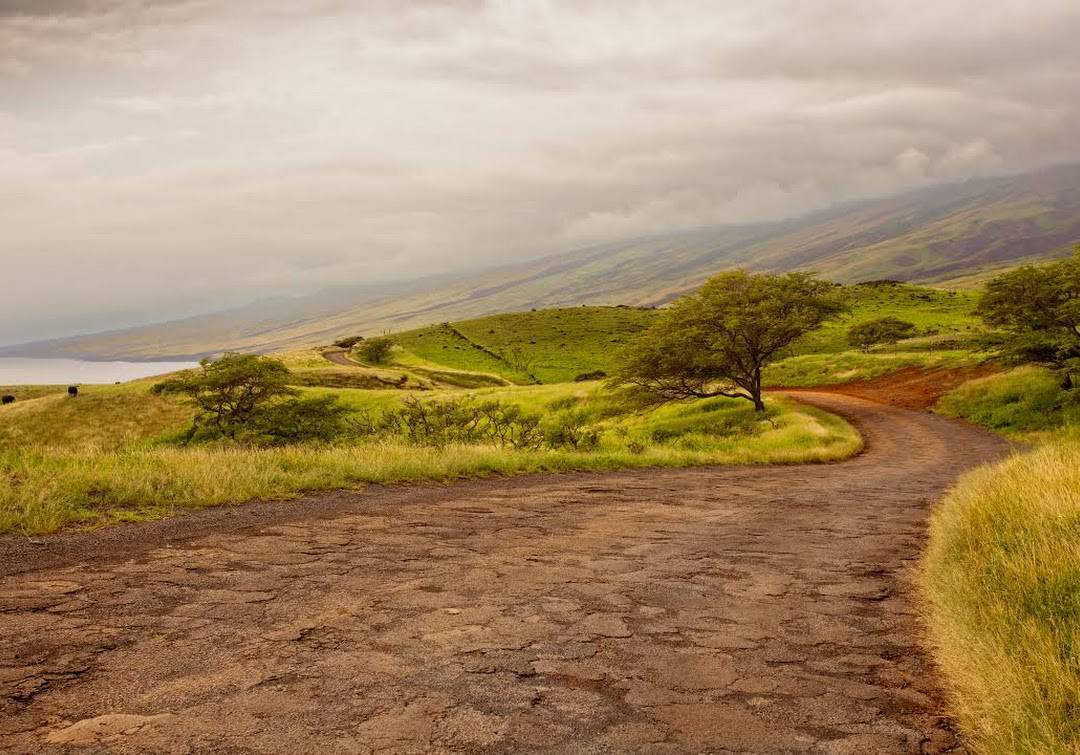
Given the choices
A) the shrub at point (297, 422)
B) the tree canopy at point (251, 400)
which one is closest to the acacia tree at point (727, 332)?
the shrub at point (297, 422)


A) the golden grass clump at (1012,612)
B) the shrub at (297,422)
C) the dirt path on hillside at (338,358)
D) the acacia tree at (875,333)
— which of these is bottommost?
the acacia tree at (875,333)

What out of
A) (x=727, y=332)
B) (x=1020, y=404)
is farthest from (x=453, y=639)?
(x=1020, y=404)

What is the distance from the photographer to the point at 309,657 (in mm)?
4836

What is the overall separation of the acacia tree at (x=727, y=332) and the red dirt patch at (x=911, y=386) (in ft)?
30.5

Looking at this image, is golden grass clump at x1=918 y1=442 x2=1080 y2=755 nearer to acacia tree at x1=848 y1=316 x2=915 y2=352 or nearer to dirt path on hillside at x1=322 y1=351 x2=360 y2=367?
acacia tree at x1=848 y1=316 x2=915 y2=352

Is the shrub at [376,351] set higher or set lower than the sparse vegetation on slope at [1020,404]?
higher

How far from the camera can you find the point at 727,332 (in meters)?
39.4

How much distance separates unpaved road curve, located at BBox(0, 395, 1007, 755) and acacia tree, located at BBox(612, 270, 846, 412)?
97.6ft

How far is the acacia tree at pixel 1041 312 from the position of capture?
3184 cm

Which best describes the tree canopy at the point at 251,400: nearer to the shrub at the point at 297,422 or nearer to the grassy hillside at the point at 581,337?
the shrub at the point at 297,422

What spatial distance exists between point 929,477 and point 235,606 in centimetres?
2012

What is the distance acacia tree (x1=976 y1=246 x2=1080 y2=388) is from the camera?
104 ft

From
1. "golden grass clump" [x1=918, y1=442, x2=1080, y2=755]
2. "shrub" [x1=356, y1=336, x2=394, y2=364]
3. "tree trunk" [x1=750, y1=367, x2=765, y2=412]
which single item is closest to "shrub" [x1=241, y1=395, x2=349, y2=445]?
"tree trunk" [x1=750, y1=367, x2=765, y2=412]

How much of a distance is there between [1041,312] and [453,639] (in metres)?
39.5
